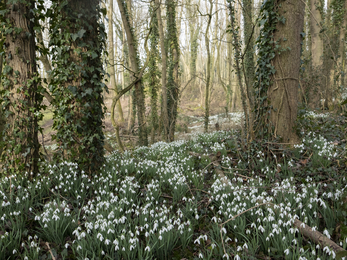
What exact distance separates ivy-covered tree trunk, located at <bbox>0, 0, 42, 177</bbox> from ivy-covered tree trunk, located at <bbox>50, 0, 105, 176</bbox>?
43 cm

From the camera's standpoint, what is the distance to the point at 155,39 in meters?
10.9

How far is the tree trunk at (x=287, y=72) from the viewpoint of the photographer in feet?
14.9

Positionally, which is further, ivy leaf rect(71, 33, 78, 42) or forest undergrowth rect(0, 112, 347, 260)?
ivy leaf rect(71, 33, 78, 42)

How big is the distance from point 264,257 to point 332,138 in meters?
4.79

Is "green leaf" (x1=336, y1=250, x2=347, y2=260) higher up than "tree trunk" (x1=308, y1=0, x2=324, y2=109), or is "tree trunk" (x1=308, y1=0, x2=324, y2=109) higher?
"tree trunk" (x1=308, y1=0, x2=324, y2=109)

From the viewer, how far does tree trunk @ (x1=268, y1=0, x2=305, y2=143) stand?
14.9ft

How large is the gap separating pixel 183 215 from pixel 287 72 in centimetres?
373

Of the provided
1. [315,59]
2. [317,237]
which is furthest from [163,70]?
[317,237]

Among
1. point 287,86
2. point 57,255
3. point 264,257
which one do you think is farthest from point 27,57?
point 287,86

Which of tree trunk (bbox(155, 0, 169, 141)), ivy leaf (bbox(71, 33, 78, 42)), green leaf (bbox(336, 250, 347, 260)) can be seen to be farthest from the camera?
tree trunk (bbox(155, 0, 169, 141))

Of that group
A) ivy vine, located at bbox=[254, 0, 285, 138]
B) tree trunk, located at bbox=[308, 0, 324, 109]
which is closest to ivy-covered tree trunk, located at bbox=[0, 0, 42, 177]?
ivy vine, located at bbox=[254, 0, 285, 138]

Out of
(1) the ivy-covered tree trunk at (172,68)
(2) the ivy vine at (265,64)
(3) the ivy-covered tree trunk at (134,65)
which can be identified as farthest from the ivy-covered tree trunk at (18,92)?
(1) the ivy-covered tree trunk at (172,68)

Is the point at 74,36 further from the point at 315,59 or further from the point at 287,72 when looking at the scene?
Answer: the point at 315,59

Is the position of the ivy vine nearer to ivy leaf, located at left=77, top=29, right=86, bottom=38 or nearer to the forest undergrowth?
the forest undergrowth
